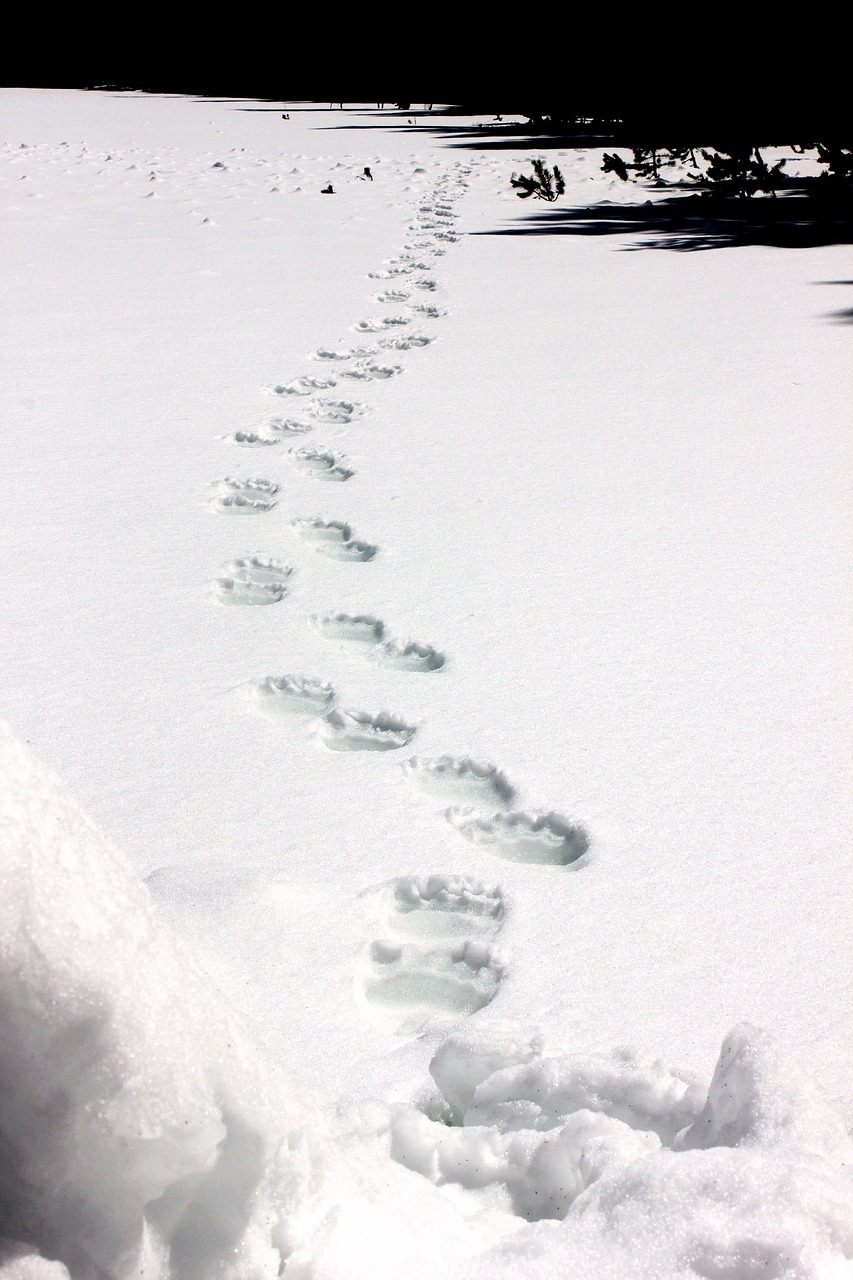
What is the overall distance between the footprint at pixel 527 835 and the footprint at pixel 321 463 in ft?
4.59

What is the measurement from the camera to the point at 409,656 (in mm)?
1878

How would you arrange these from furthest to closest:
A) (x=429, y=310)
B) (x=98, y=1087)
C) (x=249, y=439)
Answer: (x=429, y=310), (x=249, y=439), (x=98, y=1087)

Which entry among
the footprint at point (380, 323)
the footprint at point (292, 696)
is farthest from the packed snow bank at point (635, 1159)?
the footprint at point (380, 323)

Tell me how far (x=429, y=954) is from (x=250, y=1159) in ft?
1.72

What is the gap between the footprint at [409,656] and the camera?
1845mm

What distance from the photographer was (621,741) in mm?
1608

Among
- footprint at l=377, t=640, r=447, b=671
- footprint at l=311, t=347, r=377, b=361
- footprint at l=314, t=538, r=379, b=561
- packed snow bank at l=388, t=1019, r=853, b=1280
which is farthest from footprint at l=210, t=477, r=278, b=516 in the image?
packed snow bank at l=388, t=1019, r=853, b=1280

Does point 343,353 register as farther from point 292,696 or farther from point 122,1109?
point 122,1109

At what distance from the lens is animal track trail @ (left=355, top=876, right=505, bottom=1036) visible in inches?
45.8

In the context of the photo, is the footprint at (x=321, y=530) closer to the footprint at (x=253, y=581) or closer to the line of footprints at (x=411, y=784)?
the line of footprints at (x=411, y=784)

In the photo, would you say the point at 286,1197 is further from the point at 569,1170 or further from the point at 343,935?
the point at 343,935

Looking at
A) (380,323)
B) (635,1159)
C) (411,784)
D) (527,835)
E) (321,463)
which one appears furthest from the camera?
(380,323)

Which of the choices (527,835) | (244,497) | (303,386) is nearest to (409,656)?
(527,835)

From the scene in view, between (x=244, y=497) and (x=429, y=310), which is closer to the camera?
(x=244, y=497)
